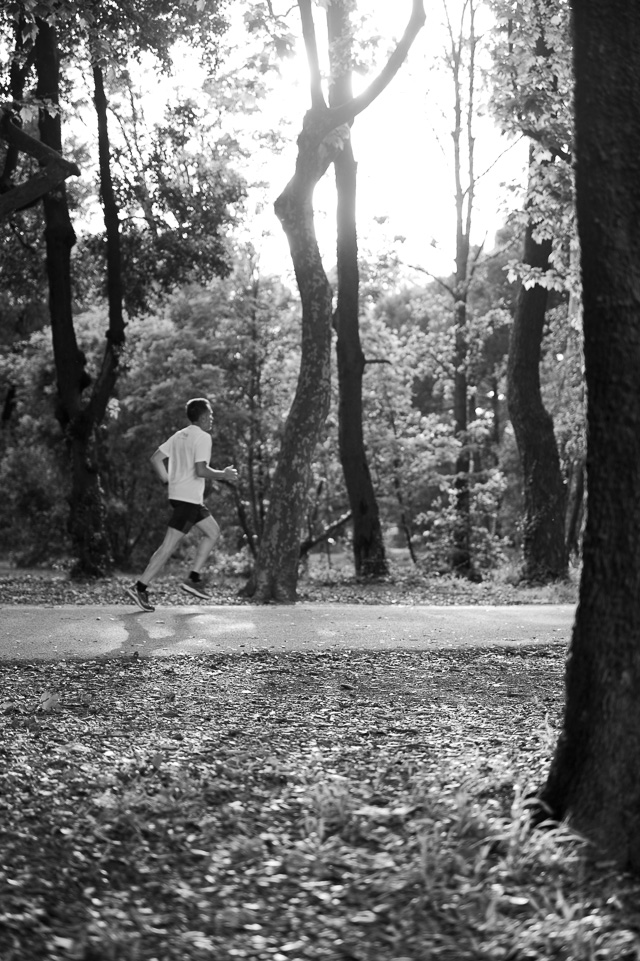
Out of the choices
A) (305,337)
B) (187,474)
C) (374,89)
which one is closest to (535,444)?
(305,337)

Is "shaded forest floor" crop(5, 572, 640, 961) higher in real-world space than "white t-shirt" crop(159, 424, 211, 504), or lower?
lower

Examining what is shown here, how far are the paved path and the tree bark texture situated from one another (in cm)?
673

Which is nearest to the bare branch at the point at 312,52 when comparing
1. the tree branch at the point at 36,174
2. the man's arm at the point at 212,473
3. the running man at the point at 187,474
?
the running man at the point at 187,474

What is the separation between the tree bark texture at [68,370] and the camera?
59.8 ft

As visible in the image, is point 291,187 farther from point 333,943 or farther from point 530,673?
point 333,943

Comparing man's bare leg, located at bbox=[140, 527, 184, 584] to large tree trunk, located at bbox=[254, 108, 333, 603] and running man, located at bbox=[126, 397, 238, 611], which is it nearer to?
running man, located at bbox=[126, 397, 238, 611]

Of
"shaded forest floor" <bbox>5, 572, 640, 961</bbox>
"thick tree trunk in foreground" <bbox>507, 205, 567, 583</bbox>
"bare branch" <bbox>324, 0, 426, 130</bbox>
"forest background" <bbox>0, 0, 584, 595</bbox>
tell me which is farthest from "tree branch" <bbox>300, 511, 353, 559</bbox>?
"shaded forest floor" <bbox>5, 572, 640, 961</bbox>

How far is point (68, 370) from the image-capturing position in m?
19.0

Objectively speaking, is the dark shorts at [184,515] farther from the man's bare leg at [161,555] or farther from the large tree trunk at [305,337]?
the large tree trunk at [305,337]

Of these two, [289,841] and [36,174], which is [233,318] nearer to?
[36,174]

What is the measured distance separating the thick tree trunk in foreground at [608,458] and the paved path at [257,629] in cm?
470

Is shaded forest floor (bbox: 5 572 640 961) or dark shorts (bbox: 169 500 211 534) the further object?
dark shorts (bbox: 169 500 211 534)

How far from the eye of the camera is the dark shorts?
37.3 feet

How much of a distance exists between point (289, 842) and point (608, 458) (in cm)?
178
